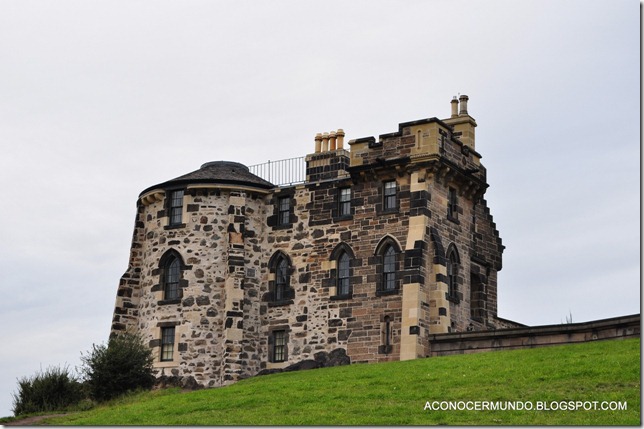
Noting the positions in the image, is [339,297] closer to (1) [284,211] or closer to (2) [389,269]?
(2) [389,269]

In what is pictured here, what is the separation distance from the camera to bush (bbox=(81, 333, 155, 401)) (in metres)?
44.7

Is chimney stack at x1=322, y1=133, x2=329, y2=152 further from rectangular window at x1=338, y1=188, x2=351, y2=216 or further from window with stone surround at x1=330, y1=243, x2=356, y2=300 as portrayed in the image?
window with stone surround at x1=330, y1=243, x2=356, y2=300

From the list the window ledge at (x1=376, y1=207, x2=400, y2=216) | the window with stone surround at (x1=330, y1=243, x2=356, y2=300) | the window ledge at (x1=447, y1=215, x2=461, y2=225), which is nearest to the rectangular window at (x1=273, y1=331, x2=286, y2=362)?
the window with stone surround at (x1=330, y1=243, x2=356, y2=300)

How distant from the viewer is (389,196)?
4638cm

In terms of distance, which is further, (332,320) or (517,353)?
(332,320)

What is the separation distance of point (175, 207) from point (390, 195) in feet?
29.0

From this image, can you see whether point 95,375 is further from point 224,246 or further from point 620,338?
point 620,338

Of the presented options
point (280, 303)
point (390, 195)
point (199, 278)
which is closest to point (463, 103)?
point (390, 195)

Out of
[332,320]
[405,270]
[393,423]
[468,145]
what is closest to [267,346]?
[332,320]

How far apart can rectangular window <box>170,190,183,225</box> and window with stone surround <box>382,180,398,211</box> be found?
832 cm

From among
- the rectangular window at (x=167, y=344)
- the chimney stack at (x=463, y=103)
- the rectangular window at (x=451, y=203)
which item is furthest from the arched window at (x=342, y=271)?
the chimney stack at (x=463, y=103)

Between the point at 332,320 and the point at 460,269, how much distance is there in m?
5.34

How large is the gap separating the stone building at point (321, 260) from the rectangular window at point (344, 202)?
0.16ft

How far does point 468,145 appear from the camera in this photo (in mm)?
50094
